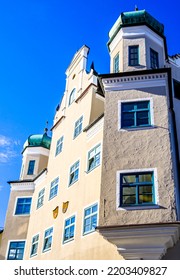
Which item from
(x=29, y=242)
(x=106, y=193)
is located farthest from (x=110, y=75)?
(x=29, y=242)

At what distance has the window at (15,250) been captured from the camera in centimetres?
2495

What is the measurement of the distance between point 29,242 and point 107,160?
40.5 ft

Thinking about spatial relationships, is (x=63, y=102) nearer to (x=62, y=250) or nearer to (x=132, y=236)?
(x=62, y=250)

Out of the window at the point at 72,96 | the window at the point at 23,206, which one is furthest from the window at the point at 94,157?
the window at the point at 23,206

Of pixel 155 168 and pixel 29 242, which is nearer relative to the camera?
pixel 155 168

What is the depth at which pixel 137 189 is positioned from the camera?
536 inches

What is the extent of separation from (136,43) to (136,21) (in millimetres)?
1554

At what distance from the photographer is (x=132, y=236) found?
1267cm

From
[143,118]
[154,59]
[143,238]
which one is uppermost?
[154,59]

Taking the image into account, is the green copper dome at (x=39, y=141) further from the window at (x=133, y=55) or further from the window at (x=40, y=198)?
the window at (x=133, y=55)

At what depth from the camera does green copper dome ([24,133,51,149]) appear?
31.6 m

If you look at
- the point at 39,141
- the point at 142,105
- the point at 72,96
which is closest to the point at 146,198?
the point at 142,105

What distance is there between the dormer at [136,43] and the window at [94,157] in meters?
4.48

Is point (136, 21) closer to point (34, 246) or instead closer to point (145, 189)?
point (145, 189)
